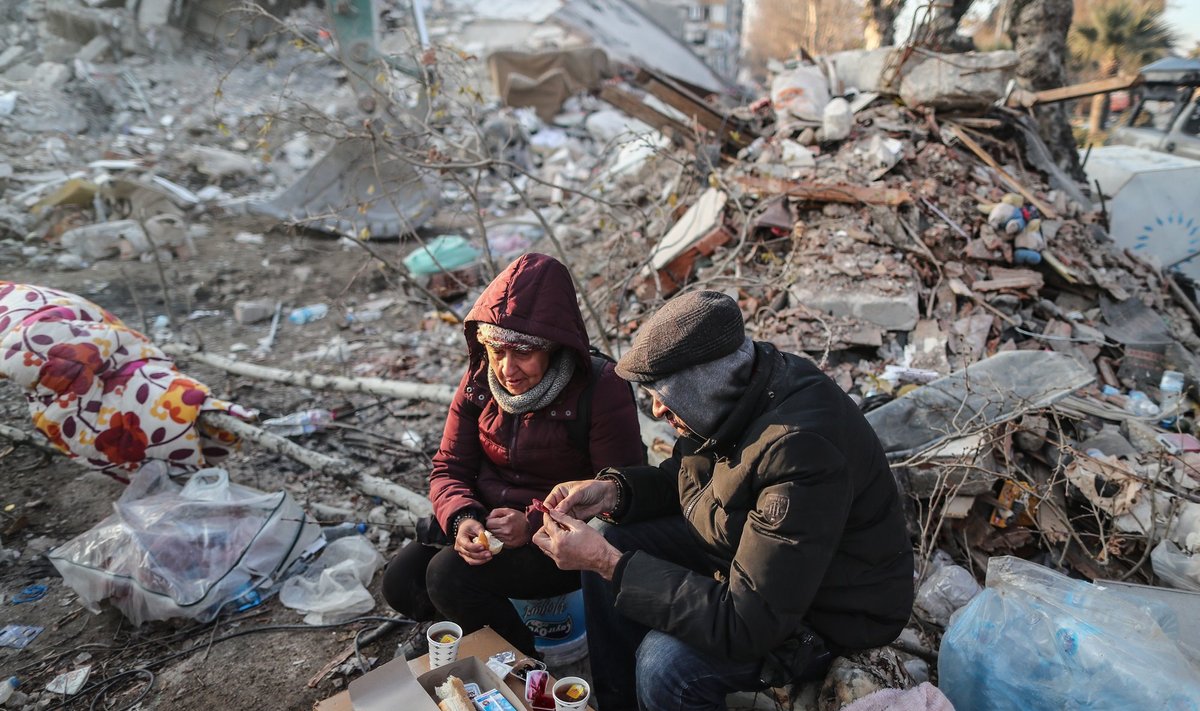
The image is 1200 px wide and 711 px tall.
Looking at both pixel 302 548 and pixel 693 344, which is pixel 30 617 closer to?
pixel 302 548

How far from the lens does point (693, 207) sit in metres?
6.16

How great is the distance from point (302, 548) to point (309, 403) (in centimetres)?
201

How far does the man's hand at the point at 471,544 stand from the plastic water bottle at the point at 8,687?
5.52ft

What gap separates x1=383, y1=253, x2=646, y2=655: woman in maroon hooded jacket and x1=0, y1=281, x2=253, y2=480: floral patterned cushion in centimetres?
144

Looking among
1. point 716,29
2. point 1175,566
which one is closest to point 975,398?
point 1175,566

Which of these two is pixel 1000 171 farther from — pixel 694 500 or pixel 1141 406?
pixel 694 500

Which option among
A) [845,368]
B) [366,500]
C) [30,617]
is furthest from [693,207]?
[30,617]

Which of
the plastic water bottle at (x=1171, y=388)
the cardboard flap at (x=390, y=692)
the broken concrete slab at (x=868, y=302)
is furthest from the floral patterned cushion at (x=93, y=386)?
the plastic water bottle at (x=1171, y=388)

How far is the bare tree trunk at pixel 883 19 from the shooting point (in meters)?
11.0

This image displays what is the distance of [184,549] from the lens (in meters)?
2.77

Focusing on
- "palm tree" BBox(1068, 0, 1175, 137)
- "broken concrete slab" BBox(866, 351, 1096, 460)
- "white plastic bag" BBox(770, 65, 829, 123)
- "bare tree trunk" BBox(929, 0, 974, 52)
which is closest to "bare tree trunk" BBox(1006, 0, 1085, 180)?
"bare tree trunk" BBox(929, 0, 974, 52)

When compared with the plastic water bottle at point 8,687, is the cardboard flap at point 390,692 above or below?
above

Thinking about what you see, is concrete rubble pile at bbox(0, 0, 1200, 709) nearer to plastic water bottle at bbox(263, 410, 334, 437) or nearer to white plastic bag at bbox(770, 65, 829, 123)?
white plastic bag at bbox(770, 65, 829, 123)

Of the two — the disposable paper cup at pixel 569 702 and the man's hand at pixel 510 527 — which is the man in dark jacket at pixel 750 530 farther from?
the man's hand at pixel 510 527
